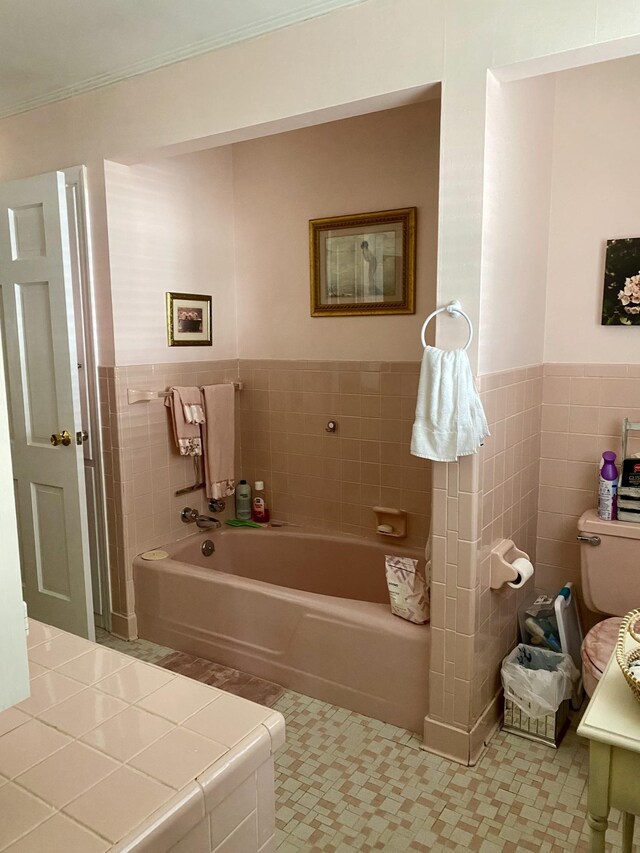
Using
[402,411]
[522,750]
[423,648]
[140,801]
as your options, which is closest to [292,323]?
[402,411]

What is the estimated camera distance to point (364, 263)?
307cm

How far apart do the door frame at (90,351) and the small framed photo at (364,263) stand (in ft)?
3.58

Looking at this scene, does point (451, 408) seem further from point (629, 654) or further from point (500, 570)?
point (629, 654)

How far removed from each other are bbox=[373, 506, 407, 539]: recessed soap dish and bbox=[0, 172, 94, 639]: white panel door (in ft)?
4.49

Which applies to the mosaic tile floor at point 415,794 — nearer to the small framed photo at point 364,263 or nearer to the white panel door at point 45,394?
the white panel door at point 45,394

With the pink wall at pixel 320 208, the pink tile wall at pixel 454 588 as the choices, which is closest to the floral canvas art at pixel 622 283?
the pink wall at pixel 320 208

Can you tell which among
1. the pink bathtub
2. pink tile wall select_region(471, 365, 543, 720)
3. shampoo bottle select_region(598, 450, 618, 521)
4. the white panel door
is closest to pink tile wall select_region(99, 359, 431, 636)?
the pink bathtub

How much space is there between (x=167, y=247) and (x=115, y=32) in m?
0.98

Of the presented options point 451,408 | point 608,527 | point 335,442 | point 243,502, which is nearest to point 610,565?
point 608,527

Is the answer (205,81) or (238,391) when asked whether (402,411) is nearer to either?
(238,391)

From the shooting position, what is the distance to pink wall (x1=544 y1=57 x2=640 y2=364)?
243 centimetres

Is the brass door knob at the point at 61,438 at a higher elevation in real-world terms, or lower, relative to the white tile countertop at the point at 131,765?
higher

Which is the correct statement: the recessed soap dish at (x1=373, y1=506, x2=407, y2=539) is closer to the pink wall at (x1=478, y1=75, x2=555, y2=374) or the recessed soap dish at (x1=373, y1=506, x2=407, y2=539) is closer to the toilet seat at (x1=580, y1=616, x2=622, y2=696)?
the pink wall at (x1=478, y1=75, x2=555, y2=374)

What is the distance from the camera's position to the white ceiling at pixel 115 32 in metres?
2.06
